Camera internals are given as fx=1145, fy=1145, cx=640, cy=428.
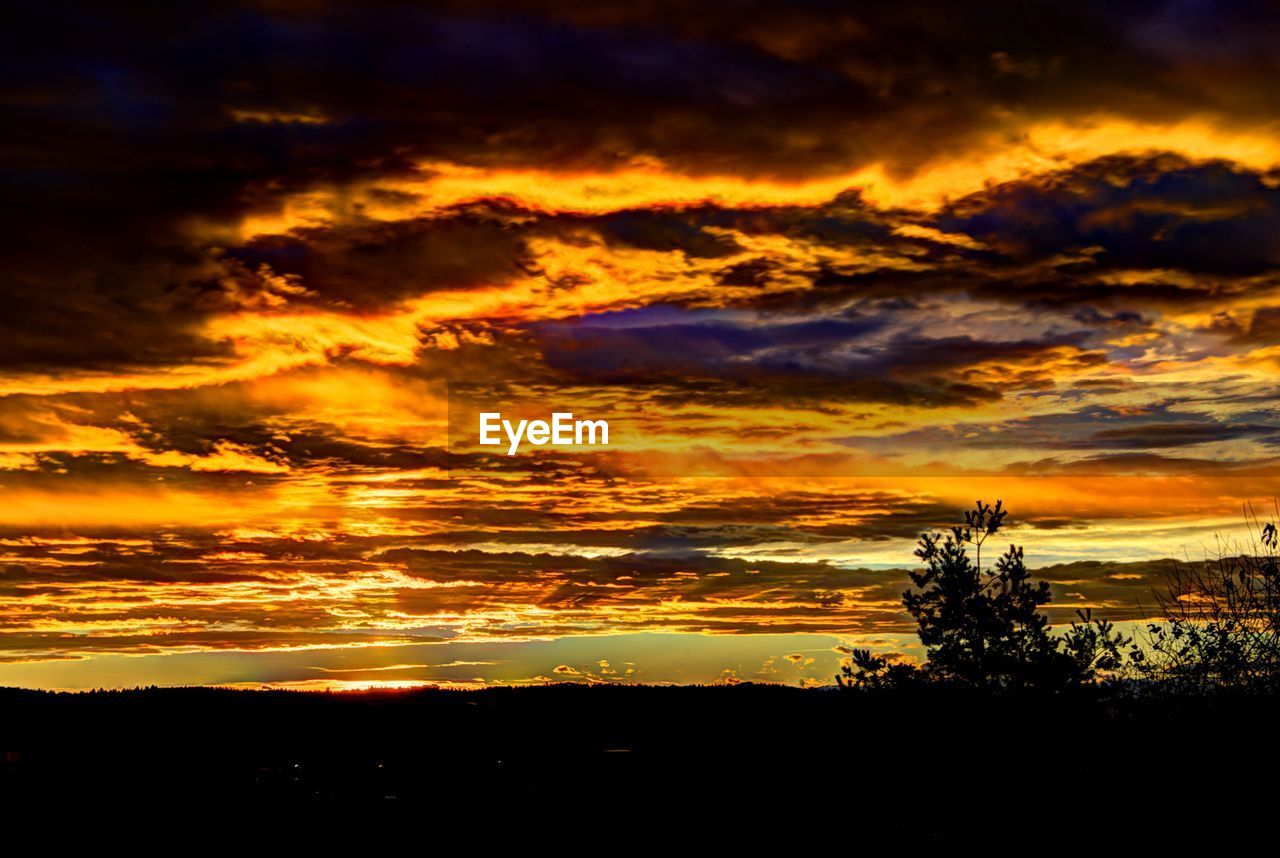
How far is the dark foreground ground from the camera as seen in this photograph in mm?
15234

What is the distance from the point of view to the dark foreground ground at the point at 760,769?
15.2 m

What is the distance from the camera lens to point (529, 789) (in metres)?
17.8

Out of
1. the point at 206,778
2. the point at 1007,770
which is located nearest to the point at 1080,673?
the point at 1007,770

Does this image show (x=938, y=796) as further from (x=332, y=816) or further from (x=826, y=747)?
(x=332, y=816)

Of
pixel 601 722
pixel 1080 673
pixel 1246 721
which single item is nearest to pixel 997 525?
pixel 1080 673

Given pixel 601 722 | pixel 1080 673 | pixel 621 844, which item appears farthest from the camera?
pixel 601 722

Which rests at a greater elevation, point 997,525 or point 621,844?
point 997,525

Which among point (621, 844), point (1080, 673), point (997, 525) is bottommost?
point (621, 844)

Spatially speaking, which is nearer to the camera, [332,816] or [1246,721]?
[332,816]

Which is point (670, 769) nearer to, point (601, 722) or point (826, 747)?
point (826, 747)

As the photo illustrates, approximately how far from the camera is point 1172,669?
2123 centimetres

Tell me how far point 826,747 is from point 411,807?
7.81 m

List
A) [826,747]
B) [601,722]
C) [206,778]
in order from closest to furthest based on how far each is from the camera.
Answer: [206,778], [826,747], [601,722]

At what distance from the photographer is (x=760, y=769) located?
755 inches
